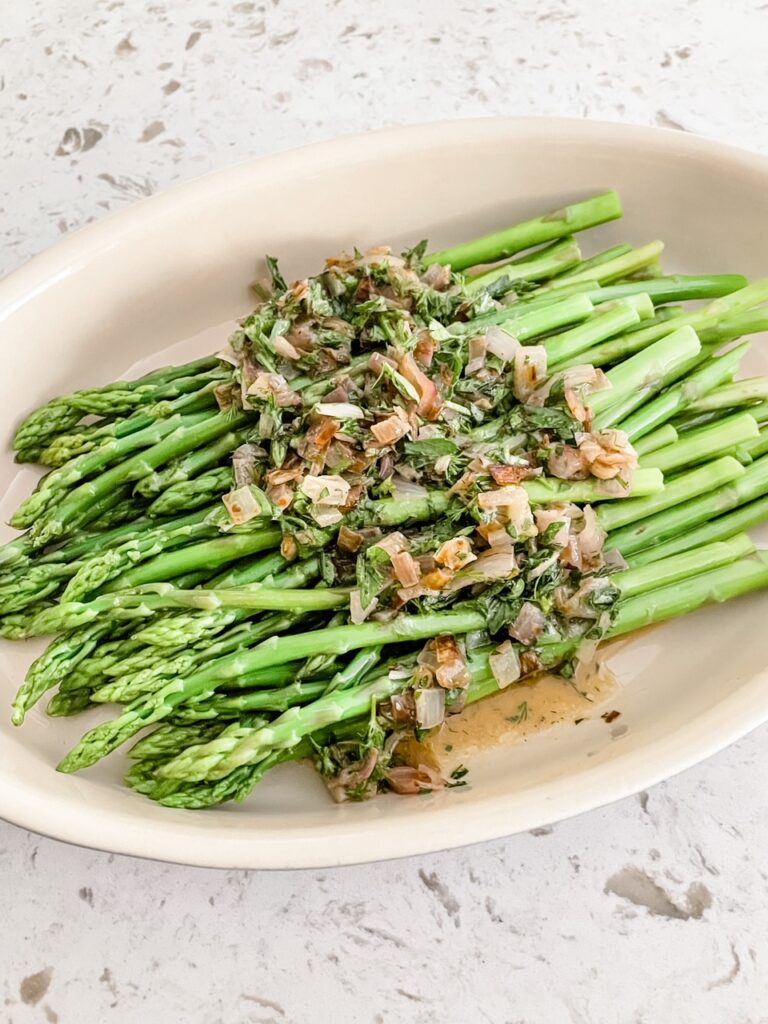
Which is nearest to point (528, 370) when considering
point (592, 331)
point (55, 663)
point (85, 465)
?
point (592, 331)

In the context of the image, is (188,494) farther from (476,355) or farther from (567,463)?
(567,463)

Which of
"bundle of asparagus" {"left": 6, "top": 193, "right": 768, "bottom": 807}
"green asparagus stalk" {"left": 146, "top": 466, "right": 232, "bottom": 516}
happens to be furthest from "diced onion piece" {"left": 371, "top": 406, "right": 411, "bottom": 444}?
"green asparagus stalk" {"left": 146, "top": 466, "right": 232, "bottom": 516}

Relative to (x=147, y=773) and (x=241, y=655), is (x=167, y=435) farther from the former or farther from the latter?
(x=147, y=773)

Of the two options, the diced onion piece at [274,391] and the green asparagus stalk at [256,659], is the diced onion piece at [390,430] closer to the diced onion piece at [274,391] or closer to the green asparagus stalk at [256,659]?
the diced onion piece at [274,391]

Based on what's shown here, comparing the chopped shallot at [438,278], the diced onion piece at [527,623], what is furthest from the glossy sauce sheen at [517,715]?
the chopped shallot at [438,278]

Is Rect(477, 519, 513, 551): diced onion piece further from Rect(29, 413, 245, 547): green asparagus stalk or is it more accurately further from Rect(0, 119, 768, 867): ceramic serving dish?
Rect(29, 413, 245, 547): green asparagus stalk
